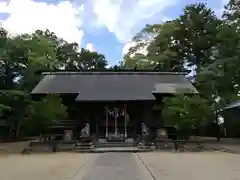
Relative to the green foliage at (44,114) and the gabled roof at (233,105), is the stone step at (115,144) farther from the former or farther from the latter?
the gabled roof at (233,105)

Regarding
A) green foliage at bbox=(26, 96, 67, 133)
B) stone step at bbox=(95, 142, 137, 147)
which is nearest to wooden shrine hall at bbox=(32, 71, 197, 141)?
stone step at bbox=(95, 142, 137, 147)

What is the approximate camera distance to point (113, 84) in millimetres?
28734

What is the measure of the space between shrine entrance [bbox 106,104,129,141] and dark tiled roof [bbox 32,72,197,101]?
1.57 meters

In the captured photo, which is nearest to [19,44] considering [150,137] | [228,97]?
[150,137]

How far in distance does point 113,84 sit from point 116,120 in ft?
9.56

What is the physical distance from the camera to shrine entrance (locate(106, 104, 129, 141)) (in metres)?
27.7

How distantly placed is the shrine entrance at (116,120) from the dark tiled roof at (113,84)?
1569 mm

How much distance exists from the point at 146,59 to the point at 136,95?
14.9 metres

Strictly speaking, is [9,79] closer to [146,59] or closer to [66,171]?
[146,59]

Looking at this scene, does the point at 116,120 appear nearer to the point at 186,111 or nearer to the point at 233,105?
the point at 186,111

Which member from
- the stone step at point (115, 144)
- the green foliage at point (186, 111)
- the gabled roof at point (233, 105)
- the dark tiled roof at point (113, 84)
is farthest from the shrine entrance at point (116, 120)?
the gabled roof at point (233, 105)

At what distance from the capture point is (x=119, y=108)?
91.7 ft

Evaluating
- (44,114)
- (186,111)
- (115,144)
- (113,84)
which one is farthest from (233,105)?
(44,114)

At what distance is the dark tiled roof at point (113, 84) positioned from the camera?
26062 millimetres
